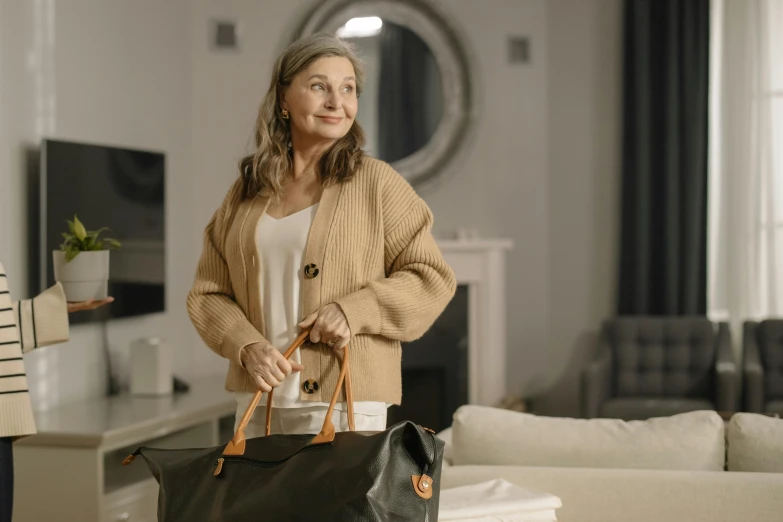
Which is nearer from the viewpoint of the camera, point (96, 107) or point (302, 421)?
point (302, 421)

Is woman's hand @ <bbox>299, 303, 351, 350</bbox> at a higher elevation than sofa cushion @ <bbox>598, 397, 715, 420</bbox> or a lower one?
higher

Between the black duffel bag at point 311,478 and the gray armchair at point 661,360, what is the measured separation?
341 centimetres

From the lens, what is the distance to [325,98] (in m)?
1.77

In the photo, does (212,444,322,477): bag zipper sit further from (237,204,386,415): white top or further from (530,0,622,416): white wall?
(530,0,622,416): white wall

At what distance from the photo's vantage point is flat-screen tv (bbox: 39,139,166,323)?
3801 mm

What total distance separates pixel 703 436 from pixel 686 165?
3.51 meters

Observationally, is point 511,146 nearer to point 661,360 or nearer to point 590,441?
point 661,360

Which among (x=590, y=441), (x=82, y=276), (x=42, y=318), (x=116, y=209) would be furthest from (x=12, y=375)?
(x=116, y=209)

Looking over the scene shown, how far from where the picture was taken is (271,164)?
1.81m

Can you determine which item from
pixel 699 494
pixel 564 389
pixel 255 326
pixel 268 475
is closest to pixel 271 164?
pixel 255 326

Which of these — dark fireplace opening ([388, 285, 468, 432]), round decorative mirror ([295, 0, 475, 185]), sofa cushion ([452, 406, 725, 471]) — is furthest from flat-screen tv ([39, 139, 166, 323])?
sofa cushion ([452, 406, 725, 471])

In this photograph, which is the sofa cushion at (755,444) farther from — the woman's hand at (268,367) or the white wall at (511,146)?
the white wall at (511,146)

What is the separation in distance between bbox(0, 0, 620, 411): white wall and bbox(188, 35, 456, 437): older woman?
310 cm

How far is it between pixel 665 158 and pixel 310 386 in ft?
13.0
